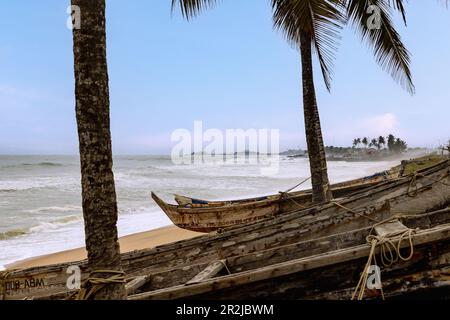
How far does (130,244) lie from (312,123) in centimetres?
598

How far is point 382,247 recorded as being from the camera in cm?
304

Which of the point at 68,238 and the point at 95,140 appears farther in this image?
the point at 68,238

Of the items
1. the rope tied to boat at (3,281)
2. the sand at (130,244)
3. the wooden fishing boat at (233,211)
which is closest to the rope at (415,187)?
the wooden fishing boat at (233,211)

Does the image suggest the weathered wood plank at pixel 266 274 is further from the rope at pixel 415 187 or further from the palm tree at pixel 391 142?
the palm tree at pixel 391 142

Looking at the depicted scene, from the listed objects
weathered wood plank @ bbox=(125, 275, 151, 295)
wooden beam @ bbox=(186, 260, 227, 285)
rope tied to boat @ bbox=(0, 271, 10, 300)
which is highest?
wooden beam @ bbox=(186, 260, 227, 285)

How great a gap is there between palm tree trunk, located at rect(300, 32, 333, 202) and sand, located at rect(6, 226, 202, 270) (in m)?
4.76

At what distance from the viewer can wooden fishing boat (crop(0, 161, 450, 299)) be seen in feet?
15.2

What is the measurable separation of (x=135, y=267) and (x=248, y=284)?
221cm

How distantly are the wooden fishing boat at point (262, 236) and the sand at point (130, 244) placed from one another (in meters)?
3.93

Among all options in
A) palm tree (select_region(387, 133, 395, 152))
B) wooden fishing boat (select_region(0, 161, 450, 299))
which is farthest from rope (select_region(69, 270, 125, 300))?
palm tree (select_region(387, 133, 395, 152))

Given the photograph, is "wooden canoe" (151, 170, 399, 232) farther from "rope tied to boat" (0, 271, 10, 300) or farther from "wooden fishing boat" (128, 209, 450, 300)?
"wooden fishing boat" (128, 209, 450, 300)

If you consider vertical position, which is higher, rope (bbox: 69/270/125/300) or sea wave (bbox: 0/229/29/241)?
rope (bbox: 69/270/125/300)
